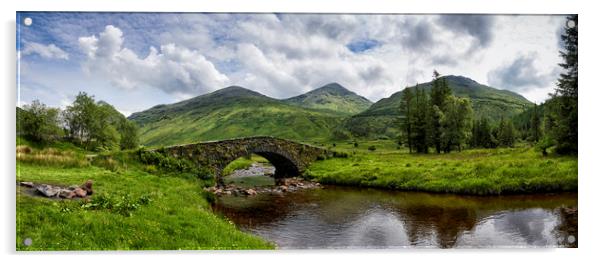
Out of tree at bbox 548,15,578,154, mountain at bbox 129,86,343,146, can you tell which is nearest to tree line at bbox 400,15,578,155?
tree at bbox 548,15,578,154

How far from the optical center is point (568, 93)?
A: 11688mm

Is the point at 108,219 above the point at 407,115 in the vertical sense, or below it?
below

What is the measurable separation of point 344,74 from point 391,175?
32.0 ft

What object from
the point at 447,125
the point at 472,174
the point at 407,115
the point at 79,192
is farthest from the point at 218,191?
the point at 407,115

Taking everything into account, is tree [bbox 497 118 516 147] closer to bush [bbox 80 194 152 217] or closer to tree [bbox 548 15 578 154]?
tree [bbox 548 15 578 154]

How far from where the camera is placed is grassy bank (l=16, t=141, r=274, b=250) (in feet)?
27.3

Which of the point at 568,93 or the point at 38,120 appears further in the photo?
the point at 568,93

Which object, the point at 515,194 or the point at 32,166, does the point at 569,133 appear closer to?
the point at 515,194

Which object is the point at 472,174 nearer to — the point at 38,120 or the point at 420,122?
the point at 38,120

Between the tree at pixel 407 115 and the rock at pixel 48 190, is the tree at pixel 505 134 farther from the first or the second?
the rock at pixel 48 190

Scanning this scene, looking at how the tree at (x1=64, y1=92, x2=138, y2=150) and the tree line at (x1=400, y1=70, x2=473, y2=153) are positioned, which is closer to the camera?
the tree at (x1=64, y1=92, x2=138, y2=150)

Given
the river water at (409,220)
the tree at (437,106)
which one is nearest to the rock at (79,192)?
the river water at (409,220)

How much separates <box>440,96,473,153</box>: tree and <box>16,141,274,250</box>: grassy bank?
2403 cm

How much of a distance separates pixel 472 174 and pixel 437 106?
18.2 meters
